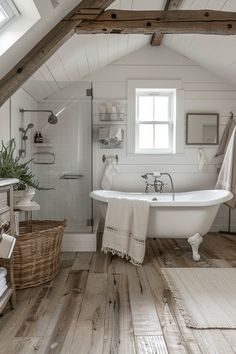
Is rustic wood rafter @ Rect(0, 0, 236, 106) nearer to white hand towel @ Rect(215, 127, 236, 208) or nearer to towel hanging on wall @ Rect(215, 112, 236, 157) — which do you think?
white hand towel @ Rect(215, 127, 236, 208)

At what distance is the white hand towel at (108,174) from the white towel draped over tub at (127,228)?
118 centimetres

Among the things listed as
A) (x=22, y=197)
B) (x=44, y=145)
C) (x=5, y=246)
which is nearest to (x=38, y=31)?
(x=22, y=197)

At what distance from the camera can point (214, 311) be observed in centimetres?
213

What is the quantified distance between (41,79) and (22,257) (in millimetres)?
2210

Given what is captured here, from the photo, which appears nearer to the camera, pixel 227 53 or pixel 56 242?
pixel 56 242

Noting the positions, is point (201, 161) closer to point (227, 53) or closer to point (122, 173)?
point (122, 173)

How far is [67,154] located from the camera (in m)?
4.00

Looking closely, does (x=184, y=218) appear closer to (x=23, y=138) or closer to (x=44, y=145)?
(x=44, y=145)

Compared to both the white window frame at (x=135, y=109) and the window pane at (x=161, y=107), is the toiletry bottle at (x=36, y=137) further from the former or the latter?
the window pane at (x=161, y=107)

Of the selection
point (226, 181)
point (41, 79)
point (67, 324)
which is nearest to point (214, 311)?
point (67, 324)

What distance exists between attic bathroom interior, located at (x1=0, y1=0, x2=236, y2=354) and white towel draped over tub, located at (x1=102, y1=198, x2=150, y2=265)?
12 mm

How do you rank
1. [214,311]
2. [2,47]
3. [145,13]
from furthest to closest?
[145,13] < [2,47] < [214,311]

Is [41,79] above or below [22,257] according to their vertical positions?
above

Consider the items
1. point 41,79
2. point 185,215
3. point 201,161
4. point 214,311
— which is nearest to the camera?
point 214,311
